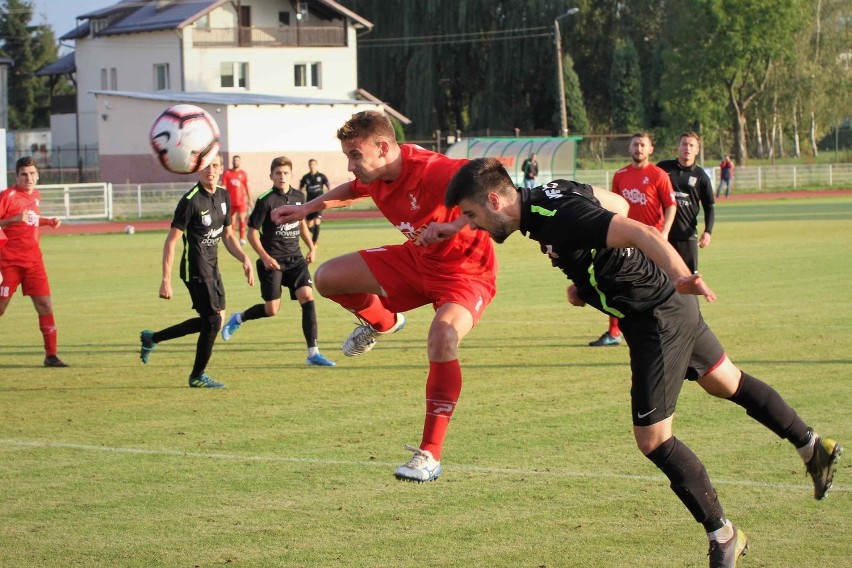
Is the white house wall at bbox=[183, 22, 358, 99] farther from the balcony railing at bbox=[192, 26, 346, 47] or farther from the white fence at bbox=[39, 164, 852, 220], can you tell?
the white fence at bbox=[39, 164, 852, 220]

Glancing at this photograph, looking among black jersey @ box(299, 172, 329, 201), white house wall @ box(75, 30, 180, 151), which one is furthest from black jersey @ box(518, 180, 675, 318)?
white house wall @ box(75, 30, 180, 151)

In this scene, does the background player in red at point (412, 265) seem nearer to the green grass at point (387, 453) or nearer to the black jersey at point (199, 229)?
the green grass at point (387, 453)

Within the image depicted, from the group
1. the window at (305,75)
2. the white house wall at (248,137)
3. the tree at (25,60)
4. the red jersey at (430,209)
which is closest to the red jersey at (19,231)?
the red jersey at (430,209)

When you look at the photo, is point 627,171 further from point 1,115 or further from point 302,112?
point 1,115

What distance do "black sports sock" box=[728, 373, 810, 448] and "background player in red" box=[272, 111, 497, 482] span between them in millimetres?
1584

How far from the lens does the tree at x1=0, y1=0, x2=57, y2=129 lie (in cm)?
9700

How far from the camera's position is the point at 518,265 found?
2377cm

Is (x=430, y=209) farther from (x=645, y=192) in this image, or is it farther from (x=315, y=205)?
(x=645, y=192)

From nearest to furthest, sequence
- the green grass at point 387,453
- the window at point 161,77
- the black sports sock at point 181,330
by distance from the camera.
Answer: the green grass at point 387,453
the black sports sock at point 181,330
the window at point 161,77

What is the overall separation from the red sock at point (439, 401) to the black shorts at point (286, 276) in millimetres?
6190

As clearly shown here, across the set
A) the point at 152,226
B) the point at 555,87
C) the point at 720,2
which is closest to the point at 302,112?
the point at 152,226

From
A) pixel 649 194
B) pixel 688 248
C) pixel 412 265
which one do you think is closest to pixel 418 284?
pixel 412 265

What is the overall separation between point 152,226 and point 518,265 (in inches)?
737

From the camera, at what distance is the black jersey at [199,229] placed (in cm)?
1096
